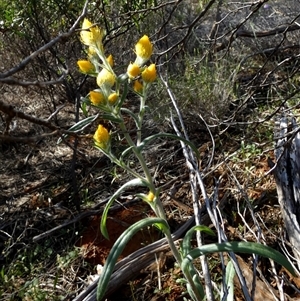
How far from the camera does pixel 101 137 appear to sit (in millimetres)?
1712

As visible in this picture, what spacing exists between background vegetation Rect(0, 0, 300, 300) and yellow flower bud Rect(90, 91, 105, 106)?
0.32m

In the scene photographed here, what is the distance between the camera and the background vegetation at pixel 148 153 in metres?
2.64

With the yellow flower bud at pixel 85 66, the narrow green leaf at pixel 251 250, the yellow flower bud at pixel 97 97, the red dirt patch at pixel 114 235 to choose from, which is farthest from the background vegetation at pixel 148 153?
the narrow green leaf at pixel 251 250

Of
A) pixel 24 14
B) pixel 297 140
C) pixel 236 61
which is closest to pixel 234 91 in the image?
pixel 236 61

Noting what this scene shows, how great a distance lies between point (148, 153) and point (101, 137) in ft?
6.02

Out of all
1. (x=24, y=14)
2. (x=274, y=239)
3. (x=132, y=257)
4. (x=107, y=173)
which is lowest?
(x=274, y=239)

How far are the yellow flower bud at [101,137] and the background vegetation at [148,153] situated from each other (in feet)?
1.05

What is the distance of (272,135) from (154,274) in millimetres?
1273

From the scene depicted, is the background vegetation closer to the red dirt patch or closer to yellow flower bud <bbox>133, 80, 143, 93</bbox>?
the red dirt patch

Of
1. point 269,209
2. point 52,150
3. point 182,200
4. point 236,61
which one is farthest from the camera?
point 236,61

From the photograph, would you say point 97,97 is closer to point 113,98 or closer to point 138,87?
point 113,98

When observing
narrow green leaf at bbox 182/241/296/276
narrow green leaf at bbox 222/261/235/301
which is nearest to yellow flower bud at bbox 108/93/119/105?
narrow green leaf at bbox 182/241/296/276

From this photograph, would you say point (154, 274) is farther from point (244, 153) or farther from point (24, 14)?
point (24, 14)

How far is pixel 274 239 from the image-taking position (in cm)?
254
